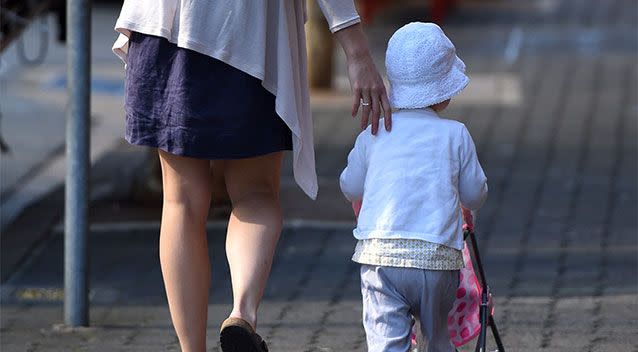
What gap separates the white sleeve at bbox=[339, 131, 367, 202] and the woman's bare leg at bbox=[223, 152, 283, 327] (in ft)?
1.02

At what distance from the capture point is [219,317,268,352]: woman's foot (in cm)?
385

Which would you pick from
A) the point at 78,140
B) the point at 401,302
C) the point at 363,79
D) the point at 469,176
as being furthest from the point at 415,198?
the point at 78,140

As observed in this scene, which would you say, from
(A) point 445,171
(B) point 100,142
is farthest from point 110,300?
(B) point 100,142

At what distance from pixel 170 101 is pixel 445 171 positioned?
795mm

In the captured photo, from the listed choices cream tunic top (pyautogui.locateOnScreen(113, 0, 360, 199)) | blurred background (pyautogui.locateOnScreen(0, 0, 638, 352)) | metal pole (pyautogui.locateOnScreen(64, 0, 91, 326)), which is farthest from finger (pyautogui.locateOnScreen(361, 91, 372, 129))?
metal pole (pyautogui.locateOnScreen(64, 0, 91, 326))

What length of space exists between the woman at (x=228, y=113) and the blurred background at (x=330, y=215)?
32.1 inches

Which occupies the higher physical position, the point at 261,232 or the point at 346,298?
the point at 261,232

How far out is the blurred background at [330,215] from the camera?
509cm

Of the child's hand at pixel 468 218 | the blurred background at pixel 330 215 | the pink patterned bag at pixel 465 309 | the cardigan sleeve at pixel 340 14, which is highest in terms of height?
the cardigan sleeve at pixel 340 14

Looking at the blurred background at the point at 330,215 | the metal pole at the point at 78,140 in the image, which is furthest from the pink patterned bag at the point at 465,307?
the metal pole at the point at 78,140

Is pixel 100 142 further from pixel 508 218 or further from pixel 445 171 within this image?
pixel 445 171

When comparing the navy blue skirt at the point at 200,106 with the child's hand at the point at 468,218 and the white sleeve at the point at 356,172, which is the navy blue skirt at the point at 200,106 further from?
the child's hand at the point at 468,218

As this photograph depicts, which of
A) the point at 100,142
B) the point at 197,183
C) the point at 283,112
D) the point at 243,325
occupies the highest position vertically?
the point at 283,112

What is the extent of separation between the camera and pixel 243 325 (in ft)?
12.7
